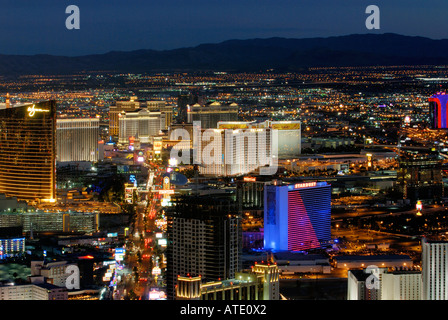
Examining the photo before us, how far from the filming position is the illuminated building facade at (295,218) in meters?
16.7

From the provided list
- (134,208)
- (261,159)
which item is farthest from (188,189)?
(261,159)

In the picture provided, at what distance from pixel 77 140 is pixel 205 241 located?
55.1 feet

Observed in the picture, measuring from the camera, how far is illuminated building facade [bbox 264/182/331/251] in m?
16.7

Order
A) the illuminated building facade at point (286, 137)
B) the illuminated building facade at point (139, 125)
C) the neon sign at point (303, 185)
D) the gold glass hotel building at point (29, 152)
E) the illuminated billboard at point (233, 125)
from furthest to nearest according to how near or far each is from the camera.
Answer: the illuminated building facade at point (139, 125), the illuminated building facade at point (286, 137), the illuminated billboard at point (233, 125), the gold glass hotel building at point (29, 152), the neon sign at point (303, 185)

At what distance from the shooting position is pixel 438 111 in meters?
12.0

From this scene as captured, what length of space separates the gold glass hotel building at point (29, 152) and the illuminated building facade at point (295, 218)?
577cm

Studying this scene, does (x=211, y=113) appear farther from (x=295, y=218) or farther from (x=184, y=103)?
(x=295, y=218)

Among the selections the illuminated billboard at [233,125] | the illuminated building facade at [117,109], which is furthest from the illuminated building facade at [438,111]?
the illuminated building facade at [117,109]

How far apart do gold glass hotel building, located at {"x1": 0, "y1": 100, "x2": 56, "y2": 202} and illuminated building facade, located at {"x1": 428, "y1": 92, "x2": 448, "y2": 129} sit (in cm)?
1057

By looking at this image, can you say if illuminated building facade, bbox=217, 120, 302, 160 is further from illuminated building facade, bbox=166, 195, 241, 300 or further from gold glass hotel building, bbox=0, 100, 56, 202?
illuminated building facade, bbox=166, 195, 241, 300

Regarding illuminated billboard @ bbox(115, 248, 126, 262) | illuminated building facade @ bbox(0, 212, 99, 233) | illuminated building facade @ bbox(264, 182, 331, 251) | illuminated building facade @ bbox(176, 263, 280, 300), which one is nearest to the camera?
illuminated building facade @ bbox(176, 263, 280, 300)

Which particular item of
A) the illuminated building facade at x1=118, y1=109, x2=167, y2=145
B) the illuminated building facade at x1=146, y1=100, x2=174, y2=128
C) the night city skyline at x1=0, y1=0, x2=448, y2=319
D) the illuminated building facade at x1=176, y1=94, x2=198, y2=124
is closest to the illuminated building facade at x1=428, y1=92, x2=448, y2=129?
the night city skyline at x1=0, y1=0, x2=448, y2=319

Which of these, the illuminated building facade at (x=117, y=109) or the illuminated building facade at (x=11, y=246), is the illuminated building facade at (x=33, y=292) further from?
the illuminated building facade at (x=117, y=109)

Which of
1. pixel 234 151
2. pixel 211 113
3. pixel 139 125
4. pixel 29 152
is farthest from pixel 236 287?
pixel 139 125
